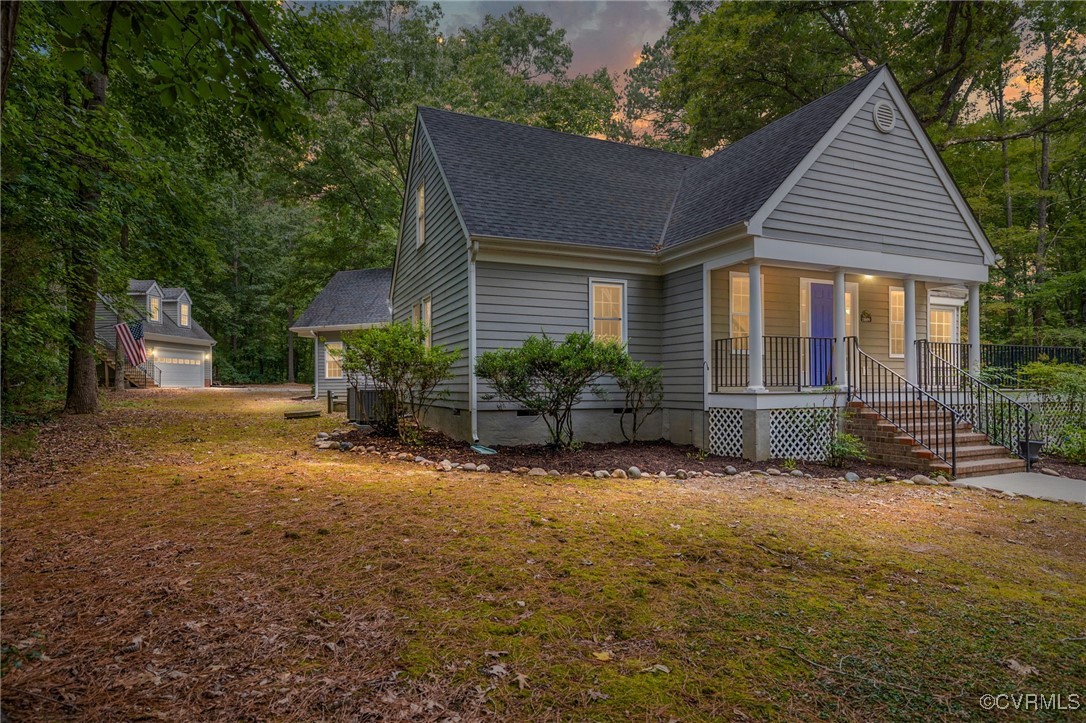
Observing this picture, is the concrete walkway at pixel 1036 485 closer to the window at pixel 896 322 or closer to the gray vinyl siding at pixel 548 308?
the window at pixel 896 322

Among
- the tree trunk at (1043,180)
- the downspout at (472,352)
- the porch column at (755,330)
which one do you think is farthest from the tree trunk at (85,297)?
the tree trunk at (1043,180)

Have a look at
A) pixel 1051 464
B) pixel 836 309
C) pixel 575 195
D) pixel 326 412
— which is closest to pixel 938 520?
pixel 836 309

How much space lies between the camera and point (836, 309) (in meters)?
9.76

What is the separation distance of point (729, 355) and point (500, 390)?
4.58 meters

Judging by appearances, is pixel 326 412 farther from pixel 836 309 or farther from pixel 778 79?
pixel 778 79

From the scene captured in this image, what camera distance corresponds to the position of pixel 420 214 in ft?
45.4

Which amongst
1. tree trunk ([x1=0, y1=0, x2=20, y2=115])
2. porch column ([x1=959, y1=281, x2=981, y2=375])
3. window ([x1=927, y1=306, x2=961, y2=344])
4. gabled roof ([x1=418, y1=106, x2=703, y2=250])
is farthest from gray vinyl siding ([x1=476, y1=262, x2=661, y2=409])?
window ([x1=927, y1=306, x2=961, y2=344])

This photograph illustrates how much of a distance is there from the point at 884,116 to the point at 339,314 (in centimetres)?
2052

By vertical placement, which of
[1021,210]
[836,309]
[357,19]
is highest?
[357,19]

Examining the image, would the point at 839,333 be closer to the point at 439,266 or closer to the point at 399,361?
the point at 399,361

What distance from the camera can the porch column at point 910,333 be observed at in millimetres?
10438

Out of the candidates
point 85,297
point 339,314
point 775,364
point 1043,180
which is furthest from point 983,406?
point 339,314

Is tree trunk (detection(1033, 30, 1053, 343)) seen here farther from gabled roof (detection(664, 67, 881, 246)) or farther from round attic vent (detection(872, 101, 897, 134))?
gabled roof (detection(664, 67, 881, 246))

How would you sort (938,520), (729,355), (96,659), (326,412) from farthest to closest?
1. (326,412)
2. (729,355)
3. (938,520)
4. (96,659)
